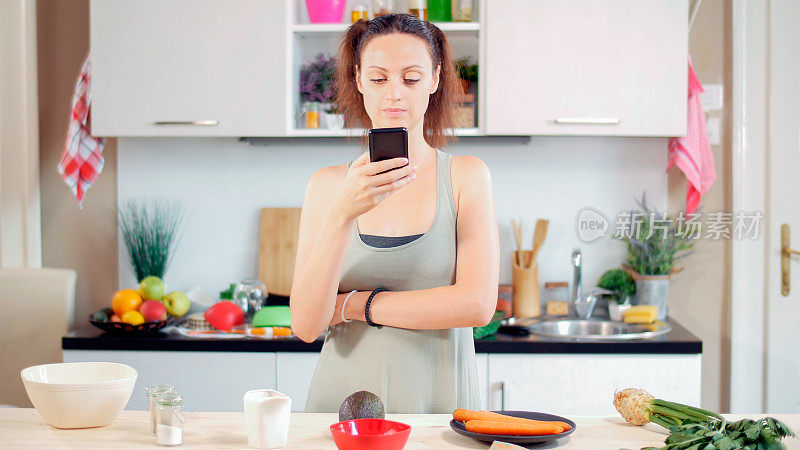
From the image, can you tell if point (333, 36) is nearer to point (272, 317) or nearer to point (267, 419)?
point (272, 317)

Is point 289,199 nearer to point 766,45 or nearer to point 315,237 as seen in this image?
point 315,237

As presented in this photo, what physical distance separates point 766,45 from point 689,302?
1.06 m

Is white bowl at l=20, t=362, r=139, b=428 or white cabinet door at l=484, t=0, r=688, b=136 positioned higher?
white cabinet door at l=484, t=0, r=688, b=136

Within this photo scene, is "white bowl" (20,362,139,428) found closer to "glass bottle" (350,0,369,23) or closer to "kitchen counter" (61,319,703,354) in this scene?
"kitchen counter" (61,319,703,354)

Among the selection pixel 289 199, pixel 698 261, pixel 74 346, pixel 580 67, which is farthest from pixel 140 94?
pixel 698 261

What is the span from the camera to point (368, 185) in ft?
4.80

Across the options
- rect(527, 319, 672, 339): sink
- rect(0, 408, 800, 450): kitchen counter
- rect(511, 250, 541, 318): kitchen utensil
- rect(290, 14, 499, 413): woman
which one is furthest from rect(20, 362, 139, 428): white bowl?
rect(511, 250, 541, 318): kitchen utensil

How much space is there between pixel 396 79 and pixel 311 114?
1314 millimetres

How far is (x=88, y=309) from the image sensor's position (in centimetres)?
333

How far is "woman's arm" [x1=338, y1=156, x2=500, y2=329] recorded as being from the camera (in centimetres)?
163

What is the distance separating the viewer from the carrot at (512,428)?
4.46 ft

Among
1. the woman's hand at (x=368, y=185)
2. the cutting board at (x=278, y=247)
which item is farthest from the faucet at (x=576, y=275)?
the woman's hand at (x=368, y=185)

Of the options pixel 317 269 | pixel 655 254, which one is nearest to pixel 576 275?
pixel 655 254

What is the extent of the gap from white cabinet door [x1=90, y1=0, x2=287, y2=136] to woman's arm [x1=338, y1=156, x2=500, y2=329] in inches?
52.9
